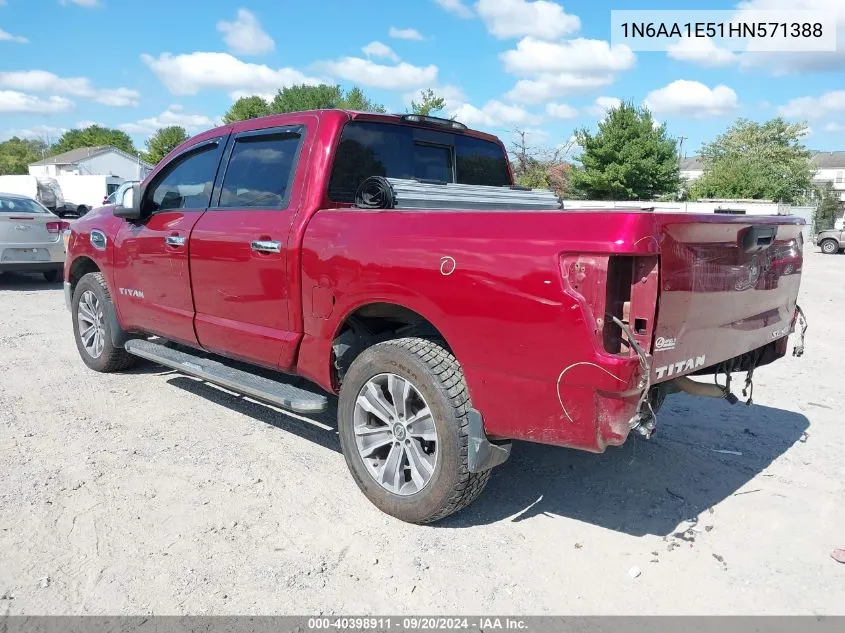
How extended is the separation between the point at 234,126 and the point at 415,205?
165 centimetres

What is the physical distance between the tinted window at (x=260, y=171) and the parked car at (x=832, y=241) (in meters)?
29.2

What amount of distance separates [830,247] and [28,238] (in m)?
28.7

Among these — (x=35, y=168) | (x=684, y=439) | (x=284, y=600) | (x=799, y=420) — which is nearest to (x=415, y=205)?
(x=284, y=600)

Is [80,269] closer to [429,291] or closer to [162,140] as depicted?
[429,291]

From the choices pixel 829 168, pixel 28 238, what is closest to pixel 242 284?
pixel 28 238

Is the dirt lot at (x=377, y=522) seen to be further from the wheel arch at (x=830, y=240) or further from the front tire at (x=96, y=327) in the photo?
the wheel arch at (x=830, y=240)

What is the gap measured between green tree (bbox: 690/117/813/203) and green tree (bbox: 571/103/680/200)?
5034mm

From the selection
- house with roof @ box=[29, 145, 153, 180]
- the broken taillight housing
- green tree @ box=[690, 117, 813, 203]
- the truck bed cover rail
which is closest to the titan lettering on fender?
the broken taillight housing

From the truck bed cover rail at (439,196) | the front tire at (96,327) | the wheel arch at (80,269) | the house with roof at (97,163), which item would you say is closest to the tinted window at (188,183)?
the front tire at (96,327)

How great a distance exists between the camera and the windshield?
11.6 metres

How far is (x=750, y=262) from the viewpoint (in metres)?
3.40

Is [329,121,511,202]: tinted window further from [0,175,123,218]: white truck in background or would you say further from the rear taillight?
[0,175,123,218]: white truck in background

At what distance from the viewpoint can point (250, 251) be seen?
4.18 m

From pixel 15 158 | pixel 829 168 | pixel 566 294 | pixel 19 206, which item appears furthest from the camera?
pixel 829 168
